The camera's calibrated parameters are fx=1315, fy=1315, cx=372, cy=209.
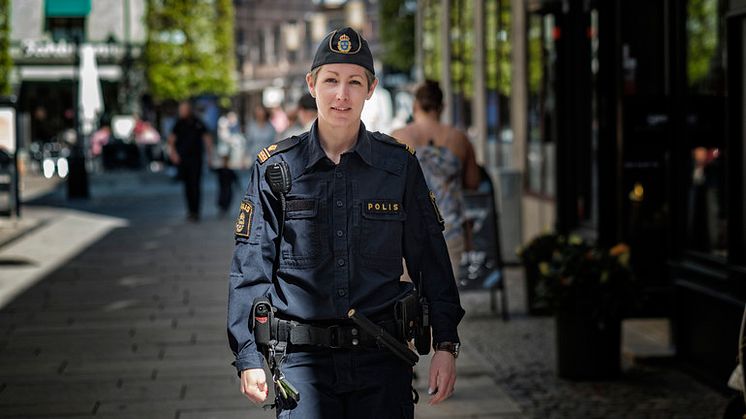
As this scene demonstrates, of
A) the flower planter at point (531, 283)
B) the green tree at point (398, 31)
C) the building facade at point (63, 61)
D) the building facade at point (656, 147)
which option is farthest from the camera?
the building facade at point (63, 61)

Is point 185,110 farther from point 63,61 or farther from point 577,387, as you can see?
point 63,61

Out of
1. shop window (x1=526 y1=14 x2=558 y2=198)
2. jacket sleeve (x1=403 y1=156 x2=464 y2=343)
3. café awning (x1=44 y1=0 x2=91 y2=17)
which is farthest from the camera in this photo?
café awning (x1=44 y1=0 x2=91 y2=17)

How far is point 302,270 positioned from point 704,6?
588 cm

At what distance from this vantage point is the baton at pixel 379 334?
12.5ft

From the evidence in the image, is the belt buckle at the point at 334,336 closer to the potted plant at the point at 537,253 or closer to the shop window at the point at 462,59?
the potted plant at the point at 537,253

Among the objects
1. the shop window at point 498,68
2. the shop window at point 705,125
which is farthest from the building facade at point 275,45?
the shop window at point 705,125

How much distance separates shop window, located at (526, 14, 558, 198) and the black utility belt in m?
8.90

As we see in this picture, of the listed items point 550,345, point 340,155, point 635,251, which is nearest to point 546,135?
point 635,251

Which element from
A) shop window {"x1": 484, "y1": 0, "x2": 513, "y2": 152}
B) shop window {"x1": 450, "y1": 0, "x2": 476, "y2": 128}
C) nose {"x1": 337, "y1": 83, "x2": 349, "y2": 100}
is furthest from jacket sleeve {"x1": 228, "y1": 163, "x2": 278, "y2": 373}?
shop window {"x1": 450, "y1": 0, "x2": 476, "y2": 128}

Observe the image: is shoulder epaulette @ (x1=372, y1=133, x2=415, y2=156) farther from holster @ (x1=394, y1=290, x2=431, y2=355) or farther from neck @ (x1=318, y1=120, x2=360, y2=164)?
holster @ (x1=394, y1=290, x2=431, y2=355)

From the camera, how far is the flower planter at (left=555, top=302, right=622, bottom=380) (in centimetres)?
805

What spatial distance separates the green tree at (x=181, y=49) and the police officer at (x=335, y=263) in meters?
44.0

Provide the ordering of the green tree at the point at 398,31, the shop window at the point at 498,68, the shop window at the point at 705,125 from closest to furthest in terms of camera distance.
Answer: the shop window at the point at 705,125 < the shop window at the point at 498,68 < the green tree at the point at 398,31

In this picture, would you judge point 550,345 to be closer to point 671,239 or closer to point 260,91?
point 671,239
